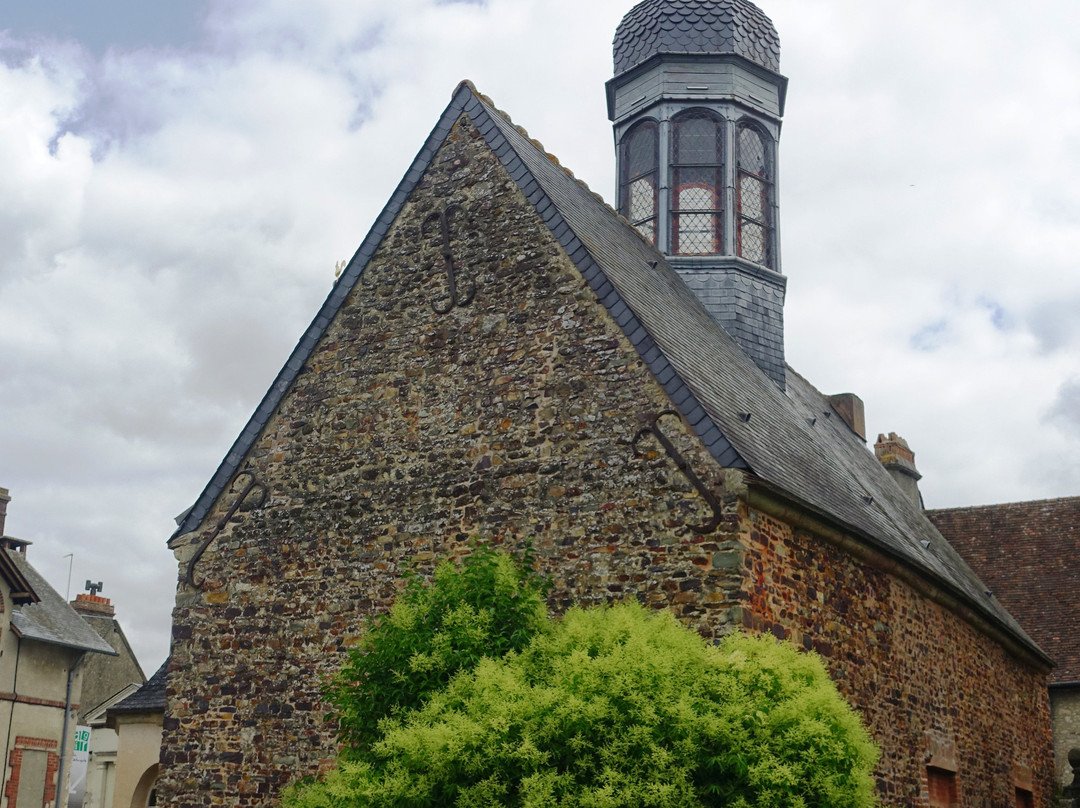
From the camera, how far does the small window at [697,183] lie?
56.1 ft

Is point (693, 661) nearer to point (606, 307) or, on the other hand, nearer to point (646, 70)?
point (606, 307)

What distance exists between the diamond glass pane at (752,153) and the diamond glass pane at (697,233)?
1.12 meters

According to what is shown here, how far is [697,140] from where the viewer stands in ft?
57.8

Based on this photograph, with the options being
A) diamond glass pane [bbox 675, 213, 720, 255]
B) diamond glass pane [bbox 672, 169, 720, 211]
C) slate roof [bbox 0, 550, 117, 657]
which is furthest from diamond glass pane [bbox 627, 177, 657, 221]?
slate roof [bbox 0, 550, 117, 657]

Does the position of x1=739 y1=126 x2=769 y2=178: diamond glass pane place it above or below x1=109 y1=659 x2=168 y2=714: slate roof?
above

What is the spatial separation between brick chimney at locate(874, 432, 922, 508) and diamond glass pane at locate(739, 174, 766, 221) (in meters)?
6.49

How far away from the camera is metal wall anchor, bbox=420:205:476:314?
1166cm

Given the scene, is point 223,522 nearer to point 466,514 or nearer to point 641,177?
point 466,514

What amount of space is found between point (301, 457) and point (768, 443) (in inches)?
178

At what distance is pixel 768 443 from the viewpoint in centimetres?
1141

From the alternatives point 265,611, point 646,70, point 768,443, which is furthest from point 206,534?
point 646,70

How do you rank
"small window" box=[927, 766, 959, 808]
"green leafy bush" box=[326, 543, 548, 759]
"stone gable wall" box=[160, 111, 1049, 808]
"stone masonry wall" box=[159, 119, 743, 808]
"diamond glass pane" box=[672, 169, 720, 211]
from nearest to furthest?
"green leafy bush" box=[326, 543, 548, 759] < "stone gable wall" box=[160, 111, 1049, 808] < "stone masonry wall" box=[159, 119, 743, 808] < "small window" box=[927, 766, 959, 808] < "diamond glass pane" box=[672, 169, 720, 211]

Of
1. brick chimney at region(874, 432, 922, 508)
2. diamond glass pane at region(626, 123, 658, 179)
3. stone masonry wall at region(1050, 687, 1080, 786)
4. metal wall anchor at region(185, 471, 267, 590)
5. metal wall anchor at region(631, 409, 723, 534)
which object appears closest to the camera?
metal wall anchor at region(631, 409, 723, 534)

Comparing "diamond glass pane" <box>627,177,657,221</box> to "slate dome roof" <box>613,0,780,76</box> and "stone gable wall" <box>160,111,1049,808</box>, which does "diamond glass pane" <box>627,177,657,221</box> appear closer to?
"slate dome roof" <box>613,0,780,76</box>
